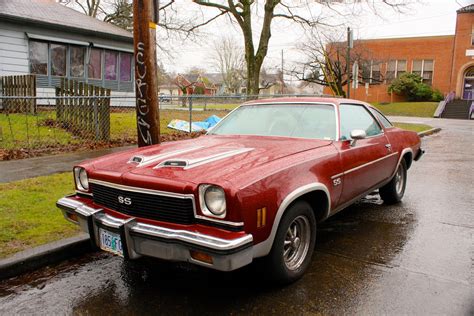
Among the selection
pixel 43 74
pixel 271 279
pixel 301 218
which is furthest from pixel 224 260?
pixel 43 74

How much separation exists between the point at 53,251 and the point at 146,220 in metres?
1.33

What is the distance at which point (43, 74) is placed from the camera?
1577cm

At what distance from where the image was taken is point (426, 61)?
4106 centimetres

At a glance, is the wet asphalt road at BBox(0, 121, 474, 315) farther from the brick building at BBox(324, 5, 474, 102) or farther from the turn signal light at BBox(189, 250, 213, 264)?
the brick building at BBox(324, 5, 474, 102)

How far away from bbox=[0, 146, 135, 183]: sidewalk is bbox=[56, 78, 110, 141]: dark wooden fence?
126cm

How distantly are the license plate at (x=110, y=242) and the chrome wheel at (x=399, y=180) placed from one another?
409cm

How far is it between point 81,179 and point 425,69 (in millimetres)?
44471

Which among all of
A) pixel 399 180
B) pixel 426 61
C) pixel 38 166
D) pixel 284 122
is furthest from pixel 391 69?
pixel 284 122

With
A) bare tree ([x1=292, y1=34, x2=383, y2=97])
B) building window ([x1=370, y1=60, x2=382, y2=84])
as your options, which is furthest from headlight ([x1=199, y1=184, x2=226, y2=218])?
building window ([x1=370, y1=60, x2=382, y2=84])

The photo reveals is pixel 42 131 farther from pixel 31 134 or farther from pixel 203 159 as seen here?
pixel 203 159

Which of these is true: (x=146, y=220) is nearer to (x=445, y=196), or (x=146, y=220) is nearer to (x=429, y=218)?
(x=429, y=218)

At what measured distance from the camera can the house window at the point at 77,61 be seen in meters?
16.9

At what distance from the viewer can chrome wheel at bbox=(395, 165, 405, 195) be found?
555 cm

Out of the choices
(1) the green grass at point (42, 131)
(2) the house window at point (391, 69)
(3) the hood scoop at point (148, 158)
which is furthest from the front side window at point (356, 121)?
(2) the house window at point (391, 69)
